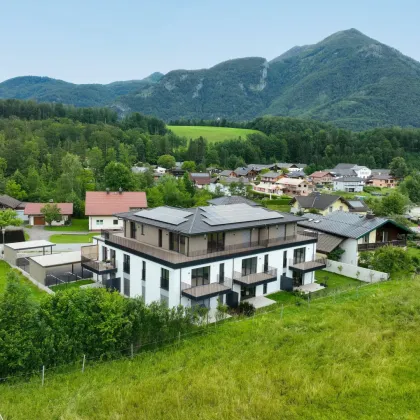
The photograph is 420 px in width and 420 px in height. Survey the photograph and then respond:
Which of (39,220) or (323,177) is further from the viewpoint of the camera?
(323,177)

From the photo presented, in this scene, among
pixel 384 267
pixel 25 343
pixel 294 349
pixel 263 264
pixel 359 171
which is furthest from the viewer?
pixel 359 171

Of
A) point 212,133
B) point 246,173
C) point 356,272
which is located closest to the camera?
point 356,272

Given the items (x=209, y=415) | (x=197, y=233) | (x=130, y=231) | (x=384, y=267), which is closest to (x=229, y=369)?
(x=209, y=415)

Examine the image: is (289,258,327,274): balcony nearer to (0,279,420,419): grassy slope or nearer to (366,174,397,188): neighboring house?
(0,279,420,419): grassy slope

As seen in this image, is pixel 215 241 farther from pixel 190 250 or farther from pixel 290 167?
pixel 290 167

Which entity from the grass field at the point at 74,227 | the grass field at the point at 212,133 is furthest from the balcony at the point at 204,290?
the grass field at the point at 212,133

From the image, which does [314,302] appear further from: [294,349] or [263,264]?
[294,349]

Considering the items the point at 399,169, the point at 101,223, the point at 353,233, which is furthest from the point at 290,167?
the point at 353,233

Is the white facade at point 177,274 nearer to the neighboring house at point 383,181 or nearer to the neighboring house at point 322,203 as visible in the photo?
the neighboring house at point 322,203
